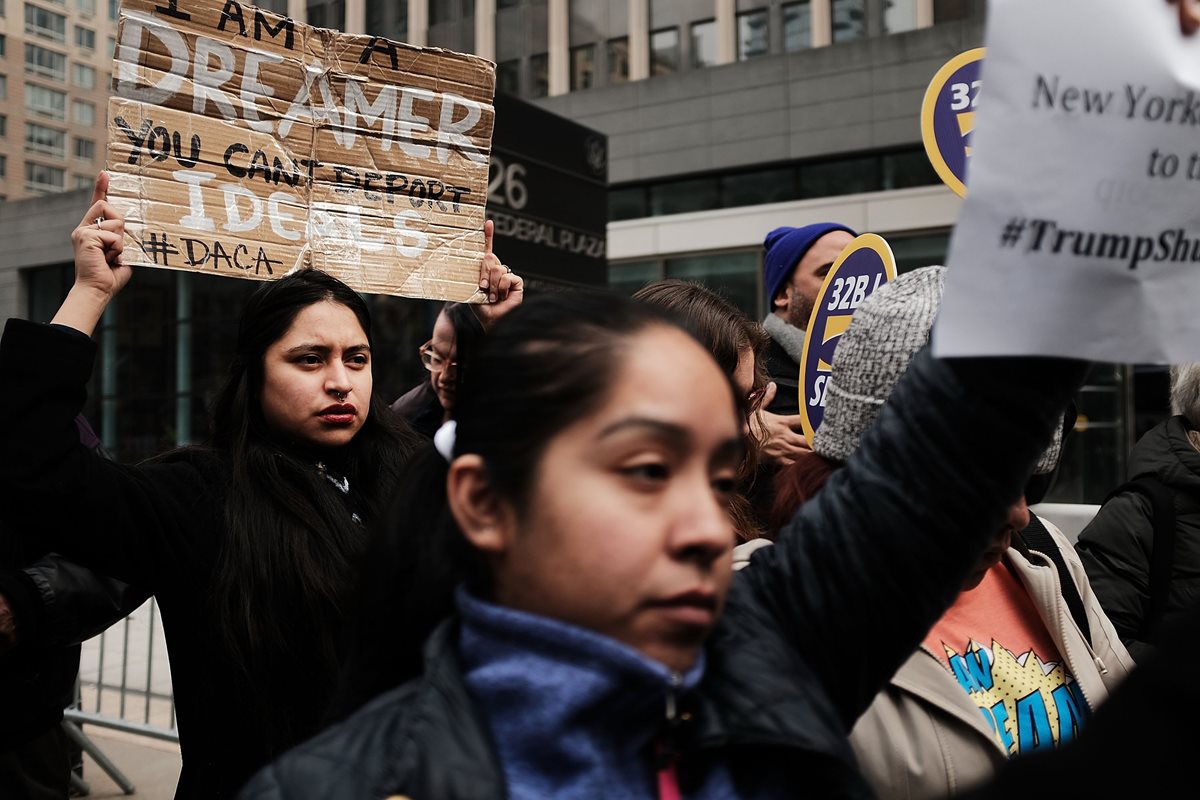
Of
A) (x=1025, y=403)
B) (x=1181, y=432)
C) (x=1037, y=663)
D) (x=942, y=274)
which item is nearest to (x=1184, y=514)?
(x=1181, y=432)

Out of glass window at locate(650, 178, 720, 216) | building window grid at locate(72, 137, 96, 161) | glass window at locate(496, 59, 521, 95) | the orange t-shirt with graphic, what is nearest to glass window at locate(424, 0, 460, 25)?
glass window at locate(496, 59, 521, 95)

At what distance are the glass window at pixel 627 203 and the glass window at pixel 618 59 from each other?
12.3ft

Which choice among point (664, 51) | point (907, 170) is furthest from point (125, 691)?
point (664, 51)

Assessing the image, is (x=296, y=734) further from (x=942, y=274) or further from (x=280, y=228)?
(x=942, y=274)

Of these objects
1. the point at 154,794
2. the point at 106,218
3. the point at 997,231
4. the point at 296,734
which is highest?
the point at 106,218

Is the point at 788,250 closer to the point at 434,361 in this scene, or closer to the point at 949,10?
the point at 434,361

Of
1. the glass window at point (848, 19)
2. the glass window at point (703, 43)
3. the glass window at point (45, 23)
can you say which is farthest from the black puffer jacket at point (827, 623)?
the glass window at point (45, 23)

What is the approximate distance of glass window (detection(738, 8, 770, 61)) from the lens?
18.7 metres

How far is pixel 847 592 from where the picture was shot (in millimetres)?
1313

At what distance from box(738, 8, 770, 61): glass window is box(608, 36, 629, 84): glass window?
2360 millimetres

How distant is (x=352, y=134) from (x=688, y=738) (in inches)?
85.7

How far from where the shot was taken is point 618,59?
20.5m

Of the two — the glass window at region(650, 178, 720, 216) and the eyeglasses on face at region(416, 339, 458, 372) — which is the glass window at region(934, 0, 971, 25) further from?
the eyeglasses on face at region(416, 339, 458, 372)

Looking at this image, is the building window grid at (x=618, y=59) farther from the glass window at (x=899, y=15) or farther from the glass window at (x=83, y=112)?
the glass window at (x=83, y=112)
